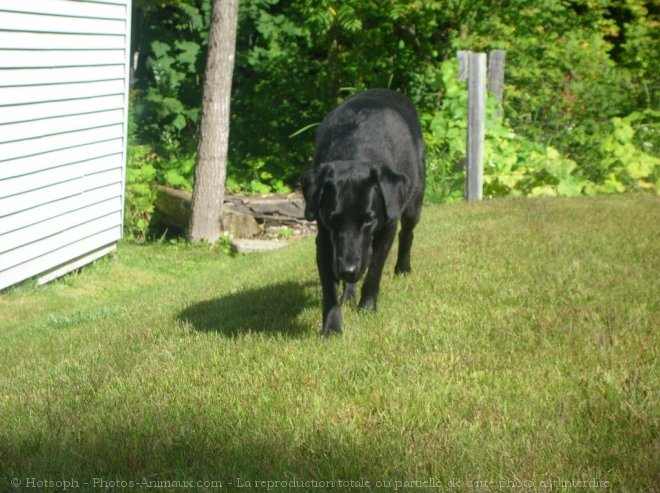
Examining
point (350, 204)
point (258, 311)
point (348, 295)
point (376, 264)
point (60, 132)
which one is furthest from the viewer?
point (60, 132)

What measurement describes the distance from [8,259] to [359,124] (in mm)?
4767

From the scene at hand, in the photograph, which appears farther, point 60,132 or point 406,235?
point 60,132

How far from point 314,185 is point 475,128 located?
22.6 ft

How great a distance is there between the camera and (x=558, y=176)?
11.8m

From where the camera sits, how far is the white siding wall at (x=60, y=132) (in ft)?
29.8

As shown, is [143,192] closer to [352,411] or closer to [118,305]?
[118,305]

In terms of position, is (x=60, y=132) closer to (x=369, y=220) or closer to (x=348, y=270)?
(x=369, y=220)

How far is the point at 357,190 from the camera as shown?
17.5 ft

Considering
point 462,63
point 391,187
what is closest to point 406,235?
point 391,187

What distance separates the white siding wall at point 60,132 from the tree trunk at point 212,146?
1.37 metres

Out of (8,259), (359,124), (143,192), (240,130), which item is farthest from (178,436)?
(240,130)

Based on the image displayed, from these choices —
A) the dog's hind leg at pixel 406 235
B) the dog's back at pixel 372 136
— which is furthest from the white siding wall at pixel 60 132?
the dog's hind leg at pixel 406 235

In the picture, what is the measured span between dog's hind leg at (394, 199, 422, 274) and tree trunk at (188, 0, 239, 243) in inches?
241

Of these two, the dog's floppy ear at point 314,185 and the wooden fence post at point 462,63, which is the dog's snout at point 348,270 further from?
the wooden fence post at point 462,63
